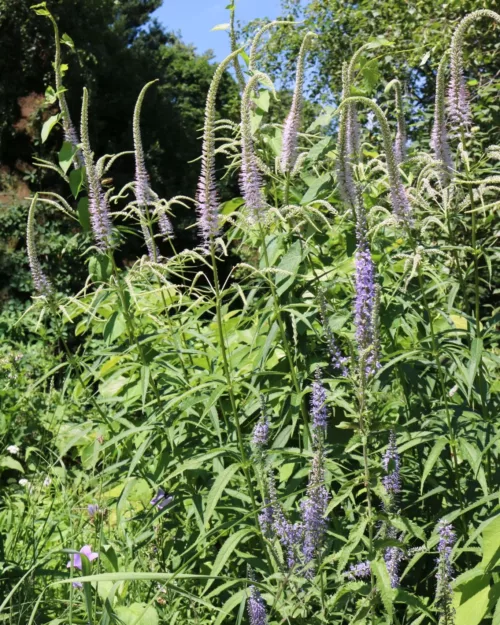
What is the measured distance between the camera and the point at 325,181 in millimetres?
3186

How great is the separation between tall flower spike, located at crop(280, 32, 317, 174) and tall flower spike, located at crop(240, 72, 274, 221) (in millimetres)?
251

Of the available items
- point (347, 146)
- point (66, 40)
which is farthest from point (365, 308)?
point (66, 40)

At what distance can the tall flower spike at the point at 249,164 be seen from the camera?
2.54 m

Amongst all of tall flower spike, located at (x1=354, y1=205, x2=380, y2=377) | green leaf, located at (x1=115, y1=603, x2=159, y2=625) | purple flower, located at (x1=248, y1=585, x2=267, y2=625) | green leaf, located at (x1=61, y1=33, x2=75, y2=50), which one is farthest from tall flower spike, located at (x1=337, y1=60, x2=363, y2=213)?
green leaf, located at (x1=115, y1=603, x2=159, y2=625)

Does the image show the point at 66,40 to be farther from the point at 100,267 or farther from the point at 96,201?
the point at 100,267

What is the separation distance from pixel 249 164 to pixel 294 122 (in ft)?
1.48

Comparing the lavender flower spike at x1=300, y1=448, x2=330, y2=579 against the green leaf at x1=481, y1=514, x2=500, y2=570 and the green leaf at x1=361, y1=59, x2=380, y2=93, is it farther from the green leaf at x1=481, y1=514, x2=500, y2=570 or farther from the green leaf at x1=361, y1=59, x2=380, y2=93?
the green leaf at x1=361, y1=59, x2=380, y2=93

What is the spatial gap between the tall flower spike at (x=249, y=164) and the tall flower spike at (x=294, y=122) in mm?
251

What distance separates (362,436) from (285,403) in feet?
3.57

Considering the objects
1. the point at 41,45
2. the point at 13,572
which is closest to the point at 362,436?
the point at 13,572

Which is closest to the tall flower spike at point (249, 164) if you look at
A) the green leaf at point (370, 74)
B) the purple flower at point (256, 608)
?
the green leaf at point (370, 74)

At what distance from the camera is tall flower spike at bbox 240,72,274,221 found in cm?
254

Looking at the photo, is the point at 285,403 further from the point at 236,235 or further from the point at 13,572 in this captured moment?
the point at 13,572

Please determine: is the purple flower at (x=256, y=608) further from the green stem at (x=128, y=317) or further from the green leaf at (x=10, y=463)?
the green leaf at (x=10, y=463)
